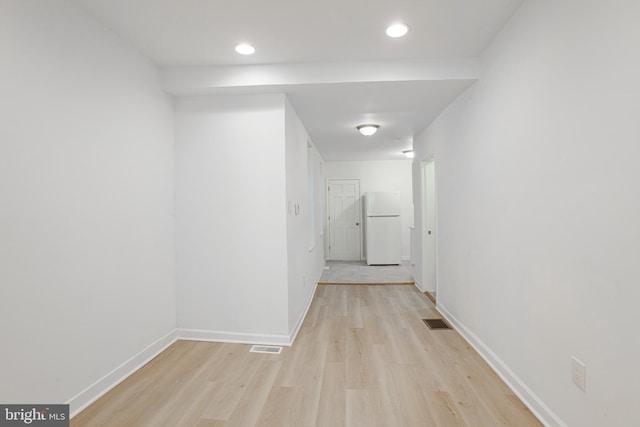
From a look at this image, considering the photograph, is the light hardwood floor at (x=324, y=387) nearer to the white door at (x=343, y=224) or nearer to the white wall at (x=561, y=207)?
the white wall at (x=561, y=207)

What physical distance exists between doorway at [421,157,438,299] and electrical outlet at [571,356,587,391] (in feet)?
10.1

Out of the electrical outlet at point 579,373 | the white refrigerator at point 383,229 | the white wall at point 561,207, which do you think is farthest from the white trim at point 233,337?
the white refrigerator at point 383,229

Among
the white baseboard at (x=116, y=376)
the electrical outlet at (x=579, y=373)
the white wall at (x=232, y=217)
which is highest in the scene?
the white wall at (x=232, y=217)

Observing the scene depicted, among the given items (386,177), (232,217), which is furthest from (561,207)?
(386,177)

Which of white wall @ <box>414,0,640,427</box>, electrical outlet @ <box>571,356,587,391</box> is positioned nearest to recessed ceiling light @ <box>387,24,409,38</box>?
white wall @ <box>414,0,640,427</box>

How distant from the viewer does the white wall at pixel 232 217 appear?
2.94 m

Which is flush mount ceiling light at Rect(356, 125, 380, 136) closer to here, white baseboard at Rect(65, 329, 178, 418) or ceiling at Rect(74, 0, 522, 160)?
ceiling at Rect(74, 0, 522, 160)

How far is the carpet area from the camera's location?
550 centimetres

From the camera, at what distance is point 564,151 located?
5.35 ft

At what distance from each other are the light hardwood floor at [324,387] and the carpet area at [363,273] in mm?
2215

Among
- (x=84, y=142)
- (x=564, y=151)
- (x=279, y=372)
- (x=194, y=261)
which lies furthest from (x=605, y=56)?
(x=194, y=261)

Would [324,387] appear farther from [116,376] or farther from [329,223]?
[329,223]

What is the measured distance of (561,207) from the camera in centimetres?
166

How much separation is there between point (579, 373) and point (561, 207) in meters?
0.83
